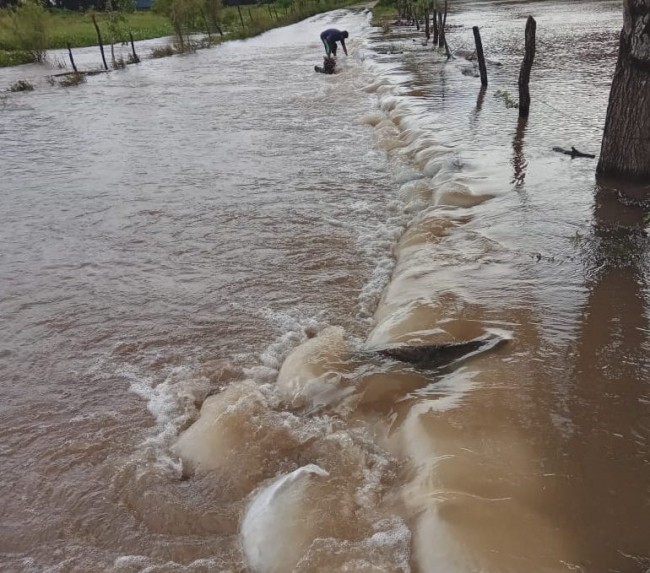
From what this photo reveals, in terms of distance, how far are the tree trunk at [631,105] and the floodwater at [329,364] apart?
31 centimetres

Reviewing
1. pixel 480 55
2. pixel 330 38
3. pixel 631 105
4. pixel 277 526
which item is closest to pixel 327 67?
pixel 330 38

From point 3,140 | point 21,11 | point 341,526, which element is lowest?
point 341,526

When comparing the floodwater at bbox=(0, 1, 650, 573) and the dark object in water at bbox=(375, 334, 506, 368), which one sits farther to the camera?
the dark object in water at bbox=(375, 334, 506, 368)

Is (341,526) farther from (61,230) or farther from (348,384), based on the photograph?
(61,230)

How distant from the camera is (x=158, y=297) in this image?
525 cm

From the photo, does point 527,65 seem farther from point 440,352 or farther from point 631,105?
point 440,352

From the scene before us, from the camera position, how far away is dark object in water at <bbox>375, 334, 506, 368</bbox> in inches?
151

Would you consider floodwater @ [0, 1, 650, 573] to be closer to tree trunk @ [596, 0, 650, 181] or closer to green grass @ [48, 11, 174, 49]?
tree trunk @ [596, 0, 650, 181]

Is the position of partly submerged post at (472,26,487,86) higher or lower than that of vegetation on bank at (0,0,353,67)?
lower

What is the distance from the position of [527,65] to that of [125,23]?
35.5 meters

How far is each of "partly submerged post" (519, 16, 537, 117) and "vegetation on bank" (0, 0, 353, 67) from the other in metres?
22.5

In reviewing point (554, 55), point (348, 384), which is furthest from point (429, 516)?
point (554, 55)

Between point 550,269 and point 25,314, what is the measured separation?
4582 mm

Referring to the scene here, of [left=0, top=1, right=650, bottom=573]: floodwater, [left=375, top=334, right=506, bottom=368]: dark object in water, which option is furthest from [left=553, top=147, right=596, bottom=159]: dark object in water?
[left=375, top=334, right=506, bottom=368]: dark object in water
